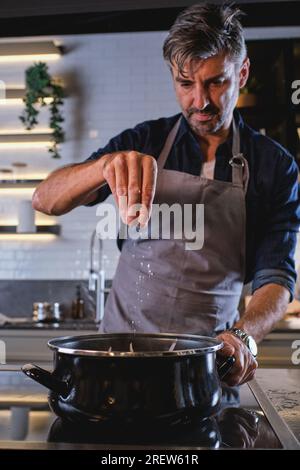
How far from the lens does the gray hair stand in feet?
4.74

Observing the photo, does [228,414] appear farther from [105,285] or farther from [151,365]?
[105,285]

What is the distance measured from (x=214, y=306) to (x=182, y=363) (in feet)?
3.01

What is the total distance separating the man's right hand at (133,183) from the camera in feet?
3.19

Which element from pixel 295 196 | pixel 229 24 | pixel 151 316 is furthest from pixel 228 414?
pixel 229 24

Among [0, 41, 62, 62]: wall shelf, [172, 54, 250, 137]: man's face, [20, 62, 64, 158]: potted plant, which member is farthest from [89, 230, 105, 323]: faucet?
[172, 54, 250, 137]: man's face

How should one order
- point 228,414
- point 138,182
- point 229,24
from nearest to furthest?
point 228,414, point 138,182, point 229,24

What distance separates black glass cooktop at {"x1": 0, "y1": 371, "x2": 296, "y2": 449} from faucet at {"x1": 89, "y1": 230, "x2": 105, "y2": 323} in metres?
2.25

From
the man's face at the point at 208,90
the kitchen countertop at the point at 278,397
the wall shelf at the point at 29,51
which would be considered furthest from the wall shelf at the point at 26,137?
the kitchen countertop at the point at 278,397

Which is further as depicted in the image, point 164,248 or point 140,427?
point 164,248

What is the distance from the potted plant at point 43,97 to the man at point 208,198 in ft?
6.52

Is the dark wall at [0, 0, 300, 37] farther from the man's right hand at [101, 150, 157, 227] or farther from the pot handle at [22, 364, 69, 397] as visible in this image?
the pot handle at [22, 364, 69, 397]

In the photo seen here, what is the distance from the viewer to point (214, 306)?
5.24 ft

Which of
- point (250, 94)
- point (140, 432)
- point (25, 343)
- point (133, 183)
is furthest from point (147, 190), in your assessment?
point (250, 94)

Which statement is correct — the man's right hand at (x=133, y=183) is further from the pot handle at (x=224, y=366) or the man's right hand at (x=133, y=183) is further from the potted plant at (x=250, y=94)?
the potted plant at (x=250, y=94)
